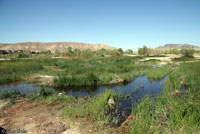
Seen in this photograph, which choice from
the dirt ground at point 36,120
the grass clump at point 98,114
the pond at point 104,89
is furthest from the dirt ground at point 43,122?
the pond at point 104,89

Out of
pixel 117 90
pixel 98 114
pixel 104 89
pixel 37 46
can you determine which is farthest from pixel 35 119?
pixel 37 46

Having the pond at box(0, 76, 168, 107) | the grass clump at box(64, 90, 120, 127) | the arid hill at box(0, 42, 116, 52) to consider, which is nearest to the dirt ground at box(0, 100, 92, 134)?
the grass clump at box(64, 90, 120, 127)

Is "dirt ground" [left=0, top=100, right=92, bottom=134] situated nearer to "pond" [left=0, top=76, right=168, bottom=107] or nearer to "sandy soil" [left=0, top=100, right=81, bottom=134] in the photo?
"sandy soil" [left=0, top=100, right=81, bottom=134]

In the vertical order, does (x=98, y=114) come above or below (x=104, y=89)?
above

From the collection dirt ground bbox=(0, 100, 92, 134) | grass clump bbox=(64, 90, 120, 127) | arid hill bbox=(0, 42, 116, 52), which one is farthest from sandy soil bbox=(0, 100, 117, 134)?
arid hill bbox=(0, 42, 116, 52)

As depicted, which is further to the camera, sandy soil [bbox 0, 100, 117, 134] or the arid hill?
the arid hill

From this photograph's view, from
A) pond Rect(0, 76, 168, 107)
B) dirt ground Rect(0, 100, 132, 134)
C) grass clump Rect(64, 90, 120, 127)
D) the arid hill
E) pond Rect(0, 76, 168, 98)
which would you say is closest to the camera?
dirt ground Rect(0, 100, 132, 134)

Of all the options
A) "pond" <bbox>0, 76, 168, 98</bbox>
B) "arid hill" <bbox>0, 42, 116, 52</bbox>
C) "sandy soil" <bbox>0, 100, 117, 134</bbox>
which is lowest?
"pond" <bbox>0, 76, 168, 98</bbox>

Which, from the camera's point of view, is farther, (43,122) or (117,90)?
(117,90)

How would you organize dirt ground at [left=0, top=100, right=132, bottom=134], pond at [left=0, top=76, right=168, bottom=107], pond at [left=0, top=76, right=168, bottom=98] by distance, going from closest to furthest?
dirt ground at [left=0, top=100, right=132, bottom=134] < pond at [left=0, top=76, right=168, bottom=107] < pond at [left=0, top=76, right=168, bottom=98]

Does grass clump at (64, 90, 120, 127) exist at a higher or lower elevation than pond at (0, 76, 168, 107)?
higher

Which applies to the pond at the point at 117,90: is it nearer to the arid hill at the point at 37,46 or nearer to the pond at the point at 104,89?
the pond at the point at 104,89

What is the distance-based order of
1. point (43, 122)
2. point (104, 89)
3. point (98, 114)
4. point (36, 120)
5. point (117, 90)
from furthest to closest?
point (104, 89) → point (117, 90) → point (98, 114) → point (36, 120) → point (43, 122)

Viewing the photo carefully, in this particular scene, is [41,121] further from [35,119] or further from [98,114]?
[98,114]
